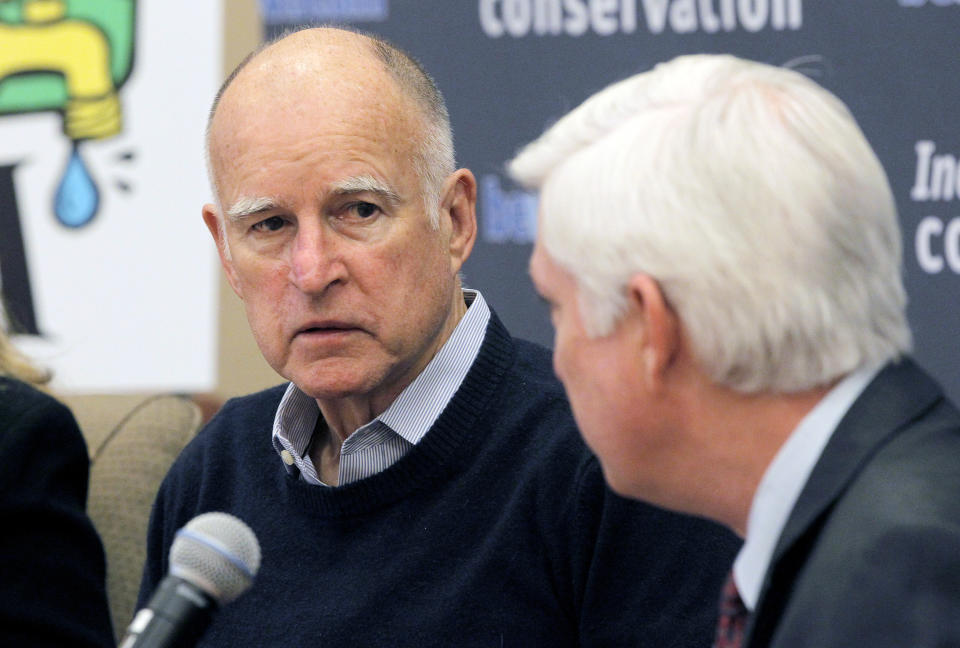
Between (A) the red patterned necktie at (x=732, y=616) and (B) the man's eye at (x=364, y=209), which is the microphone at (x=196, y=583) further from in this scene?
(B) the man's eye at (x=364, y=209)

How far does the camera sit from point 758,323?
1168 millimetres

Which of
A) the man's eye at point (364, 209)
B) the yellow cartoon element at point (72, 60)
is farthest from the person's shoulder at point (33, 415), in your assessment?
the yellow cartoon element at point (72, 60)

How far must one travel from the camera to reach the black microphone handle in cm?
113

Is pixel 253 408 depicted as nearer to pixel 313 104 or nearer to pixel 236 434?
pixel 236 434

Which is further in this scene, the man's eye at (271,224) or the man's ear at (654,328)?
the man's eye at (271,224)

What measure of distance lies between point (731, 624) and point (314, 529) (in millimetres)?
761

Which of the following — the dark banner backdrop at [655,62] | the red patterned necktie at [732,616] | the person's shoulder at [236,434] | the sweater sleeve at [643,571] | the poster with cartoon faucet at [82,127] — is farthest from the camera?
the poster with cartoon faucet at [82,127]

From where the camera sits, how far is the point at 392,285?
1842mm

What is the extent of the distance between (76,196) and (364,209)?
1.70m

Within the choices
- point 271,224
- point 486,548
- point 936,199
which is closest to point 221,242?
point 271,224

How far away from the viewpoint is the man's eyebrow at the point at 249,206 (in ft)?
5.96

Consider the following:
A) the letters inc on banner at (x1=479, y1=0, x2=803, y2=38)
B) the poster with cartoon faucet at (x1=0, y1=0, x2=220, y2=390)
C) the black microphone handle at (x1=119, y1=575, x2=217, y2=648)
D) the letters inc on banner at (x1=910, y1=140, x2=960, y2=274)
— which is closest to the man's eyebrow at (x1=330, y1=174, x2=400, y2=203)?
the black microphone handle at (x1=119, y1=575, x2=217, y2=648)

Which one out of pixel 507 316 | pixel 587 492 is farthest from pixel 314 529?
pixel 507 316

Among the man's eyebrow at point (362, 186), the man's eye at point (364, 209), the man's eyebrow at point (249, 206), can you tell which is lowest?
the man's eye at point (364, 209)
